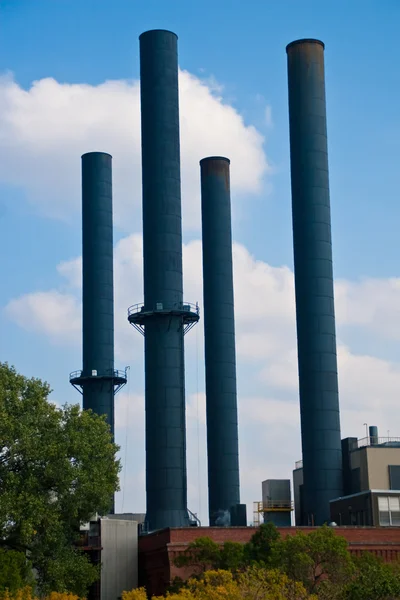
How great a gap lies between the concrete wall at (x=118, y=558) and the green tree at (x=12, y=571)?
12.5m

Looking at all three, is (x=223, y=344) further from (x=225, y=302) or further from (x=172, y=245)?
(x=172, y=245)

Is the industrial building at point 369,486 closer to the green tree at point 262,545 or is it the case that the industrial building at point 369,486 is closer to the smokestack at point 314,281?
the smokestack at point 314,281

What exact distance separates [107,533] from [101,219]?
127 ft

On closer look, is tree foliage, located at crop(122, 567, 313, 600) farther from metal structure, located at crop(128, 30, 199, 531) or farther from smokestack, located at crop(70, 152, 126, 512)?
smokestack, located at crop(70, 152, 126, 512)

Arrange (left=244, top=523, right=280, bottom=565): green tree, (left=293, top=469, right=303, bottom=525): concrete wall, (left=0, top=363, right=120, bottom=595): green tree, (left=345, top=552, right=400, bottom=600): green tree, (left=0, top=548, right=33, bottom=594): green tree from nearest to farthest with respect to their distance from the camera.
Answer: (left=345, top=552, right=400, bottom=600): green tree
(left=0, top=548, right=33, bottom=594): green tree
(left=244, top=523, right=280, bottom=565): green tree
(left=0, top=363, right=120, bottom=595): green tree
(left=293, top=469, right=303, bottom=525): concrete wall

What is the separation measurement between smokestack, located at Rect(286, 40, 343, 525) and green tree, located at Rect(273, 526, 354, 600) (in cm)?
2281

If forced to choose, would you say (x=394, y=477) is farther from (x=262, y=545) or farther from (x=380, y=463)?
(x=262, y=545)

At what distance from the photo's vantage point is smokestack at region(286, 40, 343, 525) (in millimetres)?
79562

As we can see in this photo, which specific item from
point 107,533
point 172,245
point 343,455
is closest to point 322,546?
point 107,533

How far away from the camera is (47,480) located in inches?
2459

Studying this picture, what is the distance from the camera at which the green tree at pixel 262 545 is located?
58.2 metres

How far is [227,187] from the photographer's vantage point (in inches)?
4139

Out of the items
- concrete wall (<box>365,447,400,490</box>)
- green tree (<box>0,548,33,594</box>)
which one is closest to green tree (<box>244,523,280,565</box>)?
green tree (<box>0,548,33,594</box>)

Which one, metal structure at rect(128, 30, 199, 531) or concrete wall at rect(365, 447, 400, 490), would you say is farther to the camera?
metal structure at rect(128, 30, 199, 531)
